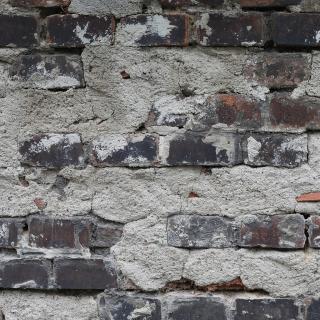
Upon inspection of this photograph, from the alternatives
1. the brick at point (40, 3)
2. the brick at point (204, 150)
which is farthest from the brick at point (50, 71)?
the brick at point (204, 150)

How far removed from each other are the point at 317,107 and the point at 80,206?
0.60 metres

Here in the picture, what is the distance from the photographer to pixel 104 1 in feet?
4.08

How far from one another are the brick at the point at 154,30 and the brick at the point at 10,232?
0.50 m

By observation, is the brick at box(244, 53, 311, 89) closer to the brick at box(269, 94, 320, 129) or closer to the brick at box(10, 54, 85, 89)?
the brick at box(269, 94, 320, 129)

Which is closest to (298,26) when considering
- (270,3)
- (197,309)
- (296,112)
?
(270,3)

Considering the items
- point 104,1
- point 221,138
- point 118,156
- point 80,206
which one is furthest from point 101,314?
point 104,1

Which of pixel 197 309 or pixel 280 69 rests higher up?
pixel 280 69

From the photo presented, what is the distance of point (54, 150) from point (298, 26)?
633 mm

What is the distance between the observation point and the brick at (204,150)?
125 centimetres

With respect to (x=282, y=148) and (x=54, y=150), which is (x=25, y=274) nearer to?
(x=54, y=150)

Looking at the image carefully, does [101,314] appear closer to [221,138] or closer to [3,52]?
[221,138]

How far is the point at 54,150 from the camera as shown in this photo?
4.19 feet

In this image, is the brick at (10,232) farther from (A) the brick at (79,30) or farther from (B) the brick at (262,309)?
(B) the brick at (262,309)

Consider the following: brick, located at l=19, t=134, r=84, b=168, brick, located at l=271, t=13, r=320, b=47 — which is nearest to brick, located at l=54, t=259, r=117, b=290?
brick, located at l=19, t=134, r=84, b=168
